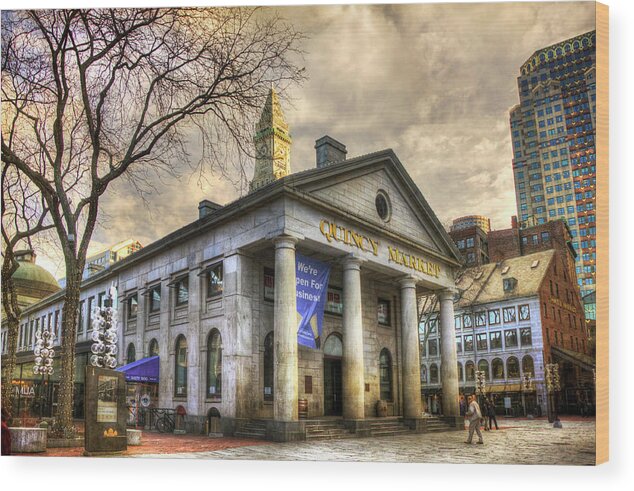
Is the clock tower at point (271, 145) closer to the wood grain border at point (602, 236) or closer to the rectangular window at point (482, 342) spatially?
the wood grain border at point (602, 236)

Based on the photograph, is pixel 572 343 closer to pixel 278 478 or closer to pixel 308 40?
pixel 278 478

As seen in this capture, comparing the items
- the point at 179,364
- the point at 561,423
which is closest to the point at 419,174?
the point at 561,423

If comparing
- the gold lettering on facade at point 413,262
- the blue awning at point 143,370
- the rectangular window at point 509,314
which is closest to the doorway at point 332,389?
the gold lettering on facade at point 413,262

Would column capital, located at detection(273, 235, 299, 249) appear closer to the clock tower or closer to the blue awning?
the clock tower

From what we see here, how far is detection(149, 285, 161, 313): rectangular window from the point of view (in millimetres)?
23969

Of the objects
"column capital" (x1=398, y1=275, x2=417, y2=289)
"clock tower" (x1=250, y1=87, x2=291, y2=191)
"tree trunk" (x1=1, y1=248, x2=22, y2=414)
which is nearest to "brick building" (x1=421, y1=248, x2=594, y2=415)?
"column capital" (x1=398, y1=275, x2=417, y2=289)

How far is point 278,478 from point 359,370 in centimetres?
699

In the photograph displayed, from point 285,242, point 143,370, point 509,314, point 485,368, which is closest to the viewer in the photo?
point 285,242

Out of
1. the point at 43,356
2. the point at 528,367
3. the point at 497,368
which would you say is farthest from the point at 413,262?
the point at 43,356

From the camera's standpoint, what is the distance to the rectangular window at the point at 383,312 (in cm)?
2638

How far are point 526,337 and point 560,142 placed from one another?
657cm

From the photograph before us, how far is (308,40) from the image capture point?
1596 centimetres

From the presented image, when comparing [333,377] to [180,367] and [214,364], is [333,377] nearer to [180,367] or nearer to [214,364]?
[214,364]

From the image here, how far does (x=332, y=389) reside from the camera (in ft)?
77.1
